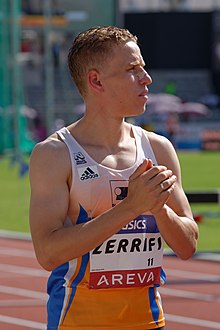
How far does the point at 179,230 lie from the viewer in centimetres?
389

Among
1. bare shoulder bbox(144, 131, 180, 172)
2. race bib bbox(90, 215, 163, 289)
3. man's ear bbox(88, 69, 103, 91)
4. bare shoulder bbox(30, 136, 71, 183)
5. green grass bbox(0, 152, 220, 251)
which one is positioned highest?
man's ear bbox(88, 69, 103, 91)

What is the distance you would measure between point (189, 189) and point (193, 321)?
12.6 metres

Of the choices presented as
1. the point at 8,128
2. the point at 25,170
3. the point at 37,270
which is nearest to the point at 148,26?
the point at 8,128

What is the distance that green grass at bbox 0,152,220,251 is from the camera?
15844 millimetres

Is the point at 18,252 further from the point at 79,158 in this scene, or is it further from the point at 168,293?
the point at 79,158

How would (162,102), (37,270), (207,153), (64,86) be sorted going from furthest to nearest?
(64,86), (162,102), (207,153), (37,270)

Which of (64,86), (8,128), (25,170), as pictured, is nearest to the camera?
(25,170)

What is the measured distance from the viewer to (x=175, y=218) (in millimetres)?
3863

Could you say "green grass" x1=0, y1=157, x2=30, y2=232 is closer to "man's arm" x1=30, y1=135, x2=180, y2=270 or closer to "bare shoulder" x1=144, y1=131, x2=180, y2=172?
"bare shoulder" x1=144, y1=131, x2=180, y2=172

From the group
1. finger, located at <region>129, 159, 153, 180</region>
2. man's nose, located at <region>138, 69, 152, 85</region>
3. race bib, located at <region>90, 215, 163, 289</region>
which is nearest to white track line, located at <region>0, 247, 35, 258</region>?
race bib, located at <region>90, 215, 163, 289</region>

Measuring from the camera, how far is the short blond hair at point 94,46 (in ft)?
12.6

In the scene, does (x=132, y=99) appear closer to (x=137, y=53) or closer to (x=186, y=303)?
(x=137, y=53)

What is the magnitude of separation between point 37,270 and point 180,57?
52.0 m

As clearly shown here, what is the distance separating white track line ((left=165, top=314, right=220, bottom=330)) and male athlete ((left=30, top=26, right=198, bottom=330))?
5070 millimetres
